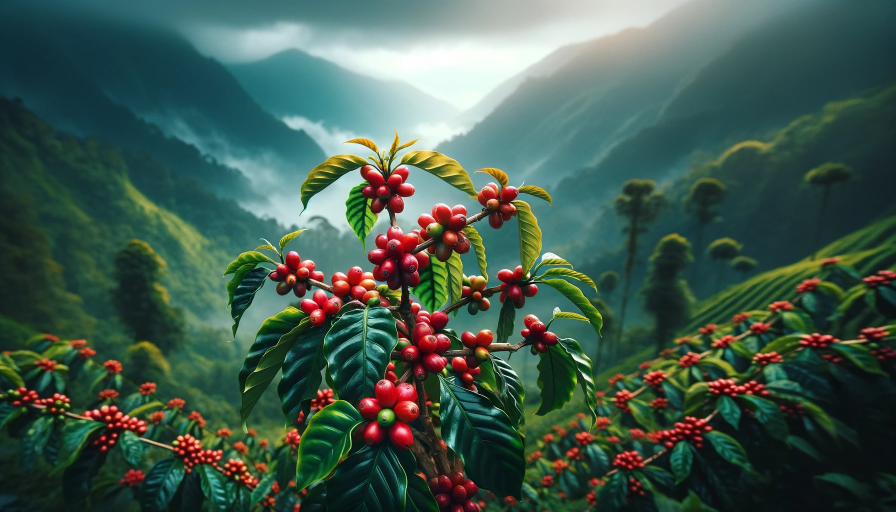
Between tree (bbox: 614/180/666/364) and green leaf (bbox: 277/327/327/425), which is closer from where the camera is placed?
green leaf (bbox: 277/327/327/425)

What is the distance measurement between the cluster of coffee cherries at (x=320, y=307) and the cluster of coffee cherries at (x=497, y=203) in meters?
0.37

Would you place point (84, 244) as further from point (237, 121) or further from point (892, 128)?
point (892, 128)

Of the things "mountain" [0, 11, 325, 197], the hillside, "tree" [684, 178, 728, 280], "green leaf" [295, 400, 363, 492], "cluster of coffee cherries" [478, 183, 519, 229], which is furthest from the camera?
"mountain" [0, 11, 325, 197]

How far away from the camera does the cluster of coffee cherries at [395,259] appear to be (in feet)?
2.04

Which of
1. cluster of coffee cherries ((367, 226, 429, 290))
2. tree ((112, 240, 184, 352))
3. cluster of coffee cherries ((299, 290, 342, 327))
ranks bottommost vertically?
cluster of coffee cherries ((299, 290, 342, 327))

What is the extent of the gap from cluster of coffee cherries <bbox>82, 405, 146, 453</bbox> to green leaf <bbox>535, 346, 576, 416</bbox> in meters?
1.53

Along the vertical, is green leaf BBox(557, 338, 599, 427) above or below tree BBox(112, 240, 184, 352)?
below

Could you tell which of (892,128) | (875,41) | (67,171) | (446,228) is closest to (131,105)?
(67,171)

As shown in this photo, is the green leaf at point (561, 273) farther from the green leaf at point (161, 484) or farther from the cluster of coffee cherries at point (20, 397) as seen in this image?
the cluster of coffee cherries at point (20, 397)

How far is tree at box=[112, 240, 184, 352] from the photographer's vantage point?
8359 millimetres

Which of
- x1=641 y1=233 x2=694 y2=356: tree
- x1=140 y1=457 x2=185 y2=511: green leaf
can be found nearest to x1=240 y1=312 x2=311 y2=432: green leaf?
x1=140 y1=457 x2=185 y2=511: green leaf

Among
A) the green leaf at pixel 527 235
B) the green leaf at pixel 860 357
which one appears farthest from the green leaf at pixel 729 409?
the green leaf at pixel 527 235

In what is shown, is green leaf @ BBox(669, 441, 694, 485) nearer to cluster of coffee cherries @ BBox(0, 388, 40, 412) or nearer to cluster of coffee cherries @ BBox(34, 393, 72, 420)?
cluster of coffee cherries @ BBox(34, 393, 72, 420)

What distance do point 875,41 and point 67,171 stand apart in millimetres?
37447
